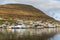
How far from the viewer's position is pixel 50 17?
175 m

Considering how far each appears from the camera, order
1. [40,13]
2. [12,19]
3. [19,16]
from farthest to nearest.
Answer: [40,13] → [19,16] → [12,19]

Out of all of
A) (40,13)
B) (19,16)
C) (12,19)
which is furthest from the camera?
(40,13)

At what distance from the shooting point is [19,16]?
16162 cm

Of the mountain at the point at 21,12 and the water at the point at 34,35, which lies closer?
the water at the point at 34,35

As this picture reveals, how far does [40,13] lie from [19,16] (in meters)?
17.0

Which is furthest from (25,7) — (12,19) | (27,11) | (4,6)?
(12,19)

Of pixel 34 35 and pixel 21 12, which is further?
pixel 21 12

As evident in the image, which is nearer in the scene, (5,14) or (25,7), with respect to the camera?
(5,14)

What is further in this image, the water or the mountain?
the mountain

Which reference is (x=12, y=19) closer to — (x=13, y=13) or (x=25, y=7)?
(x=13, y=13)

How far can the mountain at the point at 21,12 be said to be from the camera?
157 metres

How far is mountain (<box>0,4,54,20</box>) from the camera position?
157m

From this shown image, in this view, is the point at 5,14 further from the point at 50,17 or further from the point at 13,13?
the point at 50,17

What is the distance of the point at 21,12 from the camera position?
167250 mm
